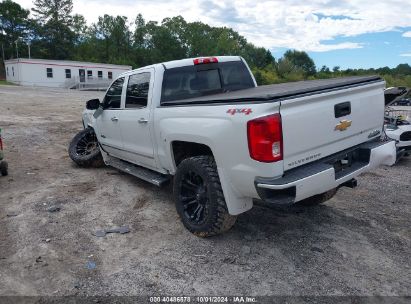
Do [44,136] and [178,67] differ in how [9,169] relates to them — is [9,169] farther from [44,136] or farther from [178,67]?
[178,67]

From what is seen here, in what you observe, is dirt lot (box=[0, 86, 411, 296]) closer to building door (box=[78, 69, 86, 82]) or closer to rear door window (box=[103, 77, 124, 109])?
rear door window (box=[103, 77, 124, 109])

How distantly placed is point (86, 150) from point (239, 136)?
5.04m

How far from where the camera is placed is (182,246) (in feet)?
13.8

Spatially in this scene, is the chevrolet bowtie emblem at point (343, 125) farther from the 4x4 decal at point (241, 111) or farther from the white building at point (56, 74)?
the white building at point (56, 74)

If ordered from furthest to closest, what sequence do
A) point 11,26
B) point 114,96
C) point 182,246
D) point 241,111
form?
point 11,26 < point 114,96 < point 182,246 < point 241,111

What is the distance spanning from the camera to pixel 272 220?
16.1 feet

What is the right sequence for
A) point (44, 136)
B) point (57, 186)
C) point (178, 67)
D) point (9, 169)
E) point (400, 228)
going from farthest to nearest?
point (44, 136) → point (9, 169) → point (57, 186) → point (178, 67) → point (400, 228)

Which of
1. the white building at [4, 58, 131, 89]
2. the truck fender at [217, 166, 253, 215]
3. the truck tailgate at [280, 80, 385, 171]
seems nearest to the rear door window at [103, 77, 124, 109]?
the truck fender at [217, 166, 253, 215]

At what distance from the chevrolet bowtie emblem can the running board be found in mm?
2307

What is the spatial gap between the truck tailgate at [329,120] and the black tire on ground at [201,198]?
833 mm

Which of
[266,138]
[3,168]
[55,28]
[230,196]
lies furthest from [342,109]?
[55,28]

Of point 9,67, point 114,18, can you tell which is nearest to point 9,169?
point 9,67

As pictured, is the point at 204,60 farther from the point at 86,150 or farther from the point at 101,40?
the point at 101,40

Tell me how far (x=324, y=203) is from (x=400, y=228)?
1.08 metres
